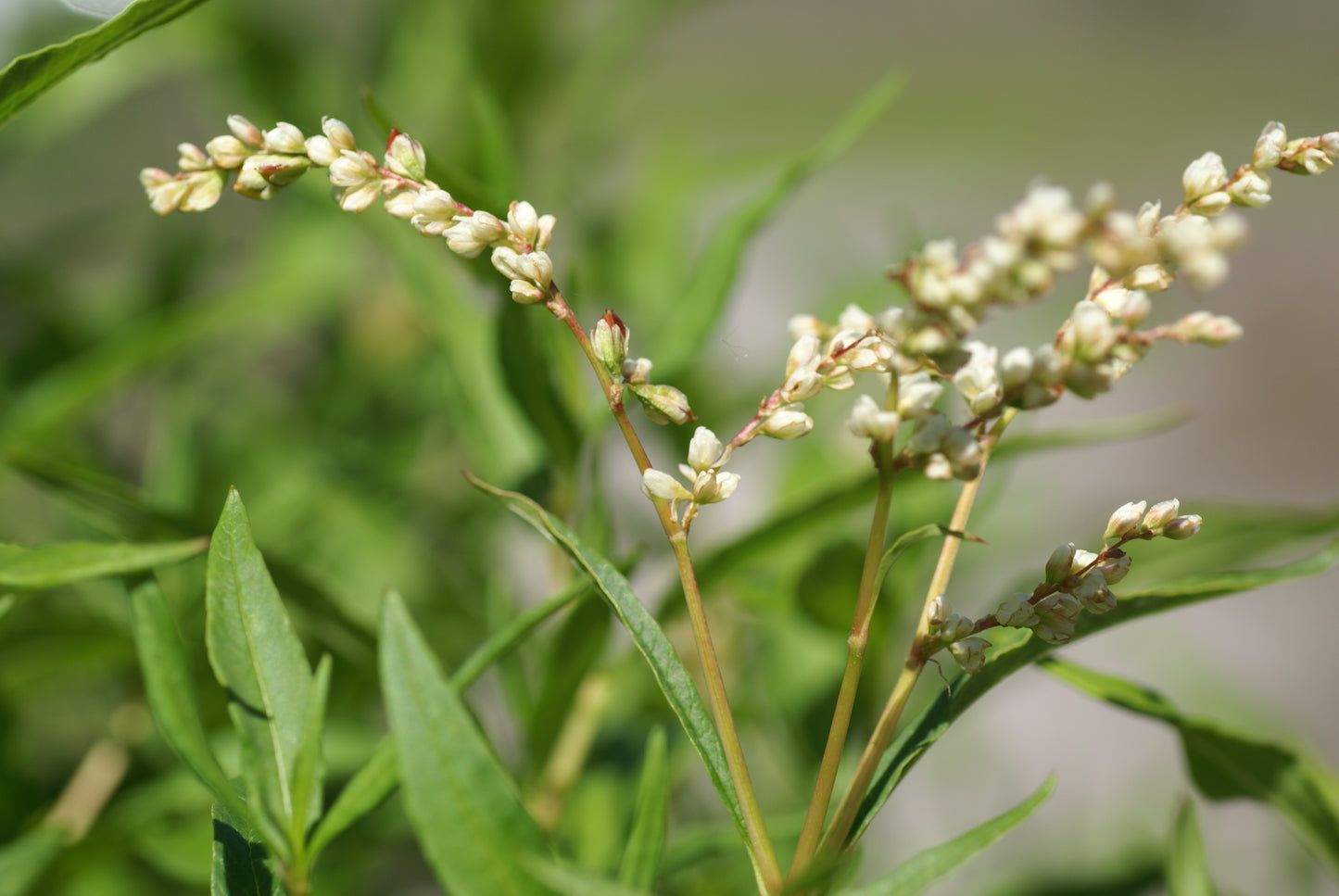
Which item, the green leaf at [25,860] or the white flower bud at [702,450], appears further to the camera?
the green leaf at [25,860]

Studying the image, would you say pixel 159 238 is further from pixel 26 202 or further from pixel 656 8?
pixel 656 8

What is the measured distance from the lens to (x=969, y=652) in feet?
1.15

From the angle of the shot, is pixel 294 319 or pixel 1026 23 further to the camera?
pixel 1026 23

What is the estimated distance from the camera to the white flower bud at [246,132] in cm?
37

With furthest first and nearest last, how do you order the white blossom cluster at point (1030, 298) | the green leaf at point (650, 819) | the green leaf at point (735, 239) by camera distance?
the green leaf at point (735, 239)
the green leaf at point (650, 819)
the white blossom cluster at point (1030, 298)

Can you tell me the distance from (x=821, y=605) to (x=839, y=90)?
635 centimetres

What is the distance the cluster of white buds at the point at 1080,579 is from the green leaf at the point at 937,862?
0.06 metres

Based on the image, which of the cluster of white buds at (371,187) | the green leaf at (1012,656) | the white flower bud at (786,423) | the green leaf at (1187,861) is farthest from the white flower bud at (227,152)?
the green leaf at (1187,861)

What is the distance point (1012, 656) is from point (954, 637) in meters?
0.06

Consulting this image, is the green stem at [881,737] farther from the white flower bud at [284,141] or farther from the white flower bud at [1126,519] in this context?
the white flower bud at [284,141]

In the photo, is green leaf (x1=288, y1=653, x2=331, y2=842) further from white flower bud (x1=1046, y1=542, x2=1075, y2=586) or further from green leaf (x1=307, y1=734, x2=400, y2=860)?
white flower bud (x1=1046, y1=542, x2=1075, y2=586)

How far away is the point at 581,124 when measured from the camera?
44.7 inches

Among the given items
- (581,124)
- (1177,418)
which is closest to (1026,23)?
(581,124)

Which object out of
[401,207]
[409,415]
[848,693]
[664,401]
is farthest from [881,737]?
[409,415]
